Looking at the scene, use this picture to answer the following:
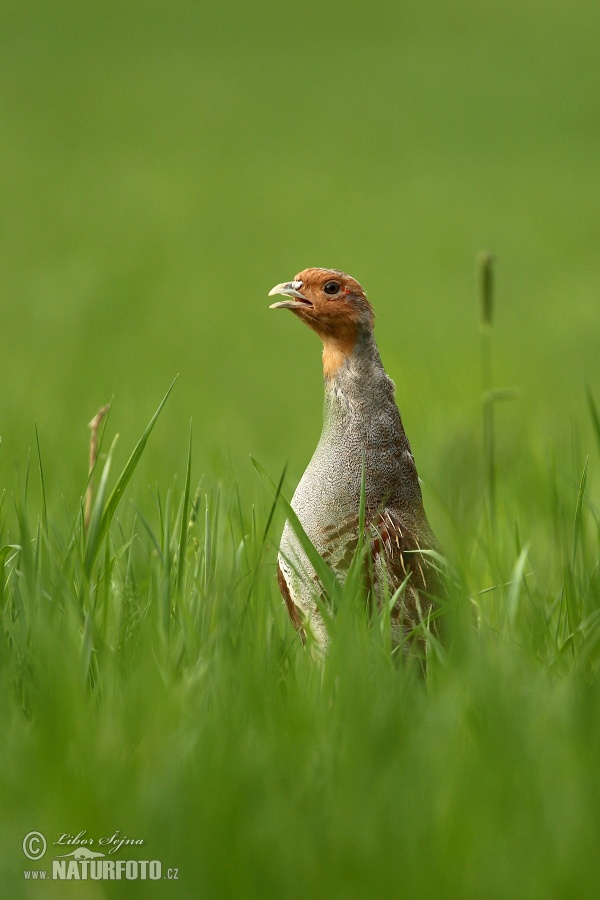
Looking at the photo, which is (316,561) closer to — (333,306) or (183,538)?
(183,538)

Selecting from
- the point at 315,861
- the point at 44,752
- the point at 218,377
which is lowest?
the point at 315,861

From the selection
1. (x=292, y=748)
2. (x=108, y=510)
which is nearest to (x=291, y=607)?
(x=108, y=510)

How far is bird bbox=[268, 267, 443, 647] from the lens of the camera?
2.33 meters

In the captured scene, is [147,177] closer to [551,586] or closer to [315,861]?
[551,586]

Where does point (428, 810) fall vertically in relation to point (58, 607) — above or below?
below

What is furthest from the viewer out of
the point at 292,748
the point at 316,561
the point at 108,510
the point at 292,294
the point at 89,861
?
the point at 292,294

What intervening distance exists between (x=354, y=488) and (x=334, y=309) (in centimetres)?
41

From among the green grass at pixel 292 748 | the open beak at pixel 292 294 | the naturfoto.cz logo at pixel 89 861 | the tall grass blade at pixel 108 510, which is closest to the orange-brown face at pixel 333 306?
the open beak at pixel 292 294

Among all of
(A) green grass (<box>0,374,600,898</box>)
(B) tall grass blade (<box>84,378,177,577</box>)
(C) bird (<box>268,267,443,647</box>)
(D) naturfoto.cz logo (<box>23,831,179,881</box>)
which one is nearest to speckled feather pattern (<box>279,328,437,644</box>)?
(C) bird (<box>268,267,443,647</box>)

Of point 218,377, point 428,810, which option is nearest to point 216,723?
point 428,810

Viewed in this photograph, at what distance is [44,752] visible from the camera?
1750mm

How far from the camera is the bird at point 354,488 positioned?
7.66 ft

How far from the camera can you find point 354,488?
2.36 m

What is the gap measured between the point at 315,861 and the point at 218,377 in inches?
256
